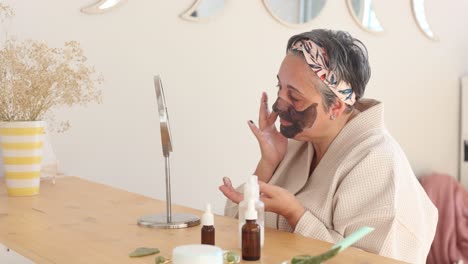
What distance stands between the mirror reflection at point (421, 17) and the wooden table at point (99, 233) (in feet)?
6.13

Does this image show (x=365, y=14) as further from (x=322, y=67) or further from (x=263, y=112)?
(x=322, y=67)

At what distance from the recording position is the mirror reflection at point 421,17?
3504 millimetres

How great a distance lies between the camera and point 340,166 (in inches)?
75.0

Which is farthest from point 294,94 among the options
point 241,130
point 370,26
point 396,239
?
point 370,26

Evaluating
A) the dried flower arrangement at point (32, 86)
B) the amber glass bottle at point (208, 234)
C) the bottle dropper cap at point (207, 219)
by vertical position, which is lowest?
the amber glass bottle at point (208, 234)

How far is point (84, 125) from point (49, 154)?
209mm

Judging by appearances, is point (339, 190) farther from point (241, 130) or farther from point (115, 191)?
point (241, 130)

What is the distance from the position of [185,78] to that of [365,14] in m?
0.95

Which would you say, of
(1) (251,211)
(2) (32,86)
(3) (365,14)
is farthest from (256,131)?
(3) (365,14)

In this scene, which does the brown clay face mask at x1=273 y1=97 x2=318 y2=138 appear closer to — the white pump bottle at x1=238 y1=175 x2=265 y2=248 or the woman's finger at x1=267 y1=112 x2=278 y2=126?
the woman's finger at x1=267 y1=112 x2=278 y2=126

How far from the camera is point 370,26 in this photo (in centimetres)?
336

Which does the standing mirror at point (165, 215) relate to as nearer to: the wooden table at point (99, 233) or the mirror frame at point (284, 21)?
the wooden table at point (99, 233)

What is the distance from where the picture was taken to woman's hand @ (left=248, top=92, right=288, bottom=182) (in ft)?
7.23

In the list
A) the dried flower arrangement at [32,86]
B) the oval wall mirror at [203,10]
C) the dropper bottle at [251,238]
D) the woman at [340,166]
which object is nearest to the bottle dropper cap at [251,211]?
the dropper bottle at [251,238]
